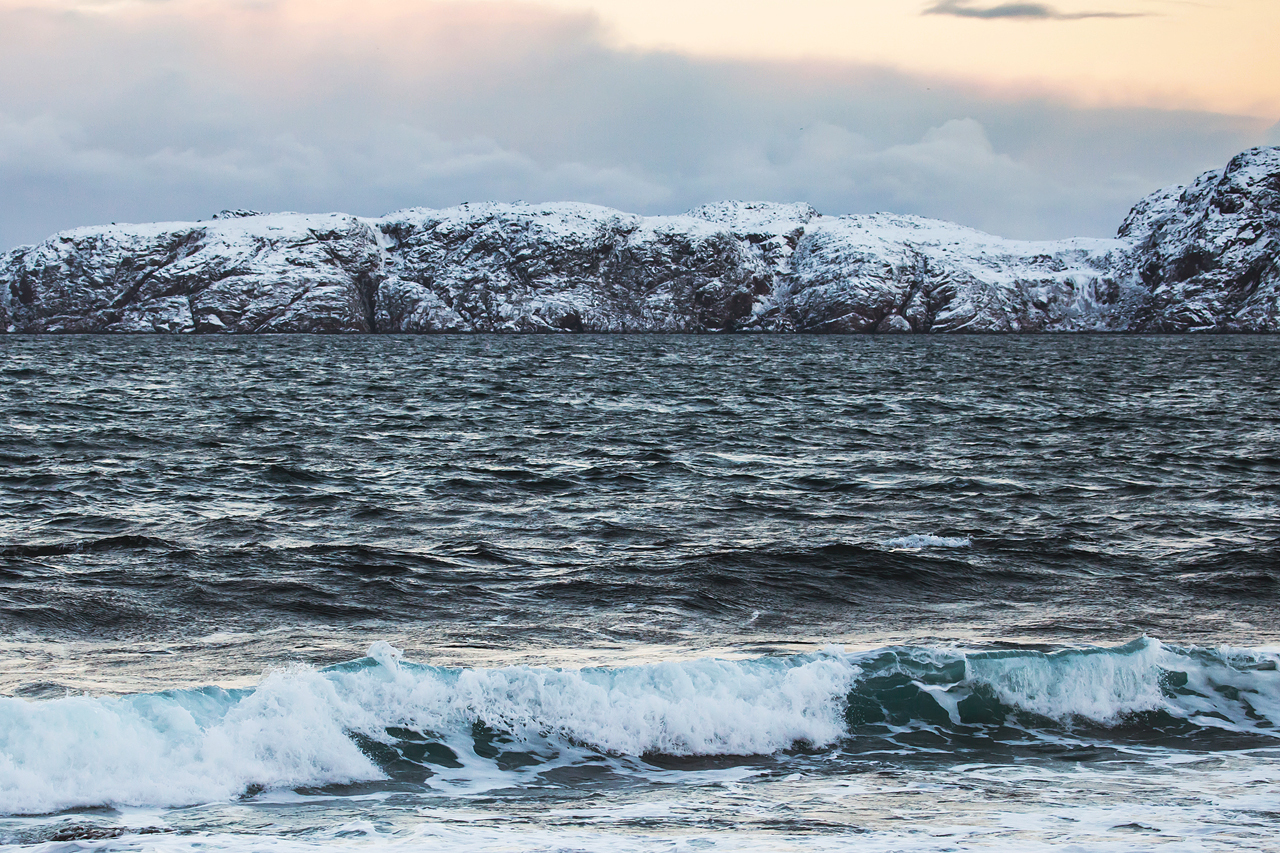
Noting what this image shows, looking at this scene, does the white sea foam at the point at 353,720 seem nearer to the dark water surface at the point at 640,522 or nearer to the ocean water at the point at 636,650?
the ocean water at the point at 636,650

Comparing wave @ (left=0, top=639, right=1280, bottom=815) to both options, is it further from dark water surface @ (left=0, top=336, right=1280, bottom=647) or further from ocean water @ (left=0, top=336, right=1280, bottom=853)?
dark water surface @ (left=0, top=336, right=1280, bottom=647)

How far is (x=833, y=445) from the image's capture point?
2847cm

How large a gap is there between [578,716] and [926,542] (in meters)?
8.39

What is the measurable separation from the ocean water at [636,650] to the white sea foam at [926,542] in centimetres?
9

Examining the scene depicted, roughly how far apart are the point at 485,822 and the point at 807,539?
9.93 metres

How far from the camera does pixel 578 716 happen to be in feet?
30.7

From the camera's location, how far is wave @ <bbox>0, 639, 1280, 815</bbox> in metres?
8.09

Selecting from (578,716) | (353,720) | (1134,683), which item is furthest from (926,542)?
(353,720)

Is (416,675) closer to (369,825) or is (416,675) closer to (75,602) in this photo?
(369,825)

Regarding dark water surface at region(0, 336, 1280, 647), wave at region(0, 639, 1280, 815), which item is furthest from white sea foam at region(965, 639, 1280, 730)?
dark water surface at region(0, 336, 1280, 647)

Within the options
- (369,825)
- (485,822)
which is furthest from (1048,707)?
(369,825)

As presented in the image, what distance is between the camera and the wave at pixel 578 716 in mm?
8086

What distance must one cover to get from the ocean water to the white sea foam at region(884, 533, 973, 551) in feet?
0.31

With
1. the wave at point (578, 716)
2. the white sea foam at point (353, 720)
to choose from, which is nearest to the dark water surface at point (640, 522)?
the wave at point (578, 716)
